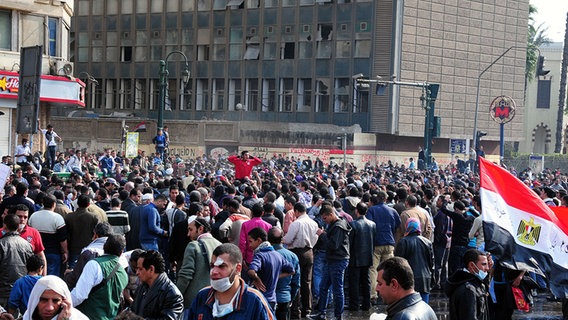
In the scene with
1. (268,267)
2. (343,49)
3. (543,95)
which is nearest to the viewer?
(268,267)

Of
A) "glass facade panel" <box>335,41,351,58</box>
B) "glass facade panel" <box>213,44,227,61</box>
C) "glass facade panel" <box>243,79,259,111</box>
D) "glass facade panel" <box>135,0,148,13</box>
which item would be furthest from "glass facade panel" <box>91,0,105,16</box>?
"glass facade panel" <box>335,41,351,58</box>

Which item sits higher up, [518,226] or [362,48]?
[362,48]

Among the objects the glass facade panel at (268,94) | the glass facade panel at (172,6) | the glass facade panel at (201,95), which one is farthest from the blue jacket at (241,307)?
the glass facade panel at (172,6)

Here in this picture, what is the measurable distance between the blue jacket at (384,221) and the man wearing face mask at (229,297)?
27.3 ft

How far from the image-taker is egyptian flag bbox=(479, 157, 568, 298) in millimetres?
8461

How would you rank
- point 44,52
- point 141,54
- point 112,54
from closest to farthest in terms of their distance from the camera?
point 44,52
point 141,54
point 112,54

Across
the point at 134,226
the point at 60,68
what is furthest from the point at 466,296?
the point at 60,68

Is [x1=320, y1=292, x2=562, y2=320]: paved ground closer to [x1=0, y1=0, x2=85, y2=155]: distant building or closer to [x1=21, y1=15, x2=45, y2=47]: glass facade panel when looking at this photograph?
[x1=0, y1=0, x2=85, y2=155]: distant building

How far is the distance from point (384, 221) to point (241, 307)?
A: 8467 millimetres

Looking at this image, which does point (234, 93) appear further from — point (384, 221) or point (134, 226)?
point (134, 226)

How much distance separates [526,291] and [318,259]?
4436mm

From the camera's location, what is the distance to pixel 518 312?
15.3 m

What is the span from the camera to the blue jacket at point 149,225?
522 inches

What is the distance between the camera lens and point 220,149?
55594mm
